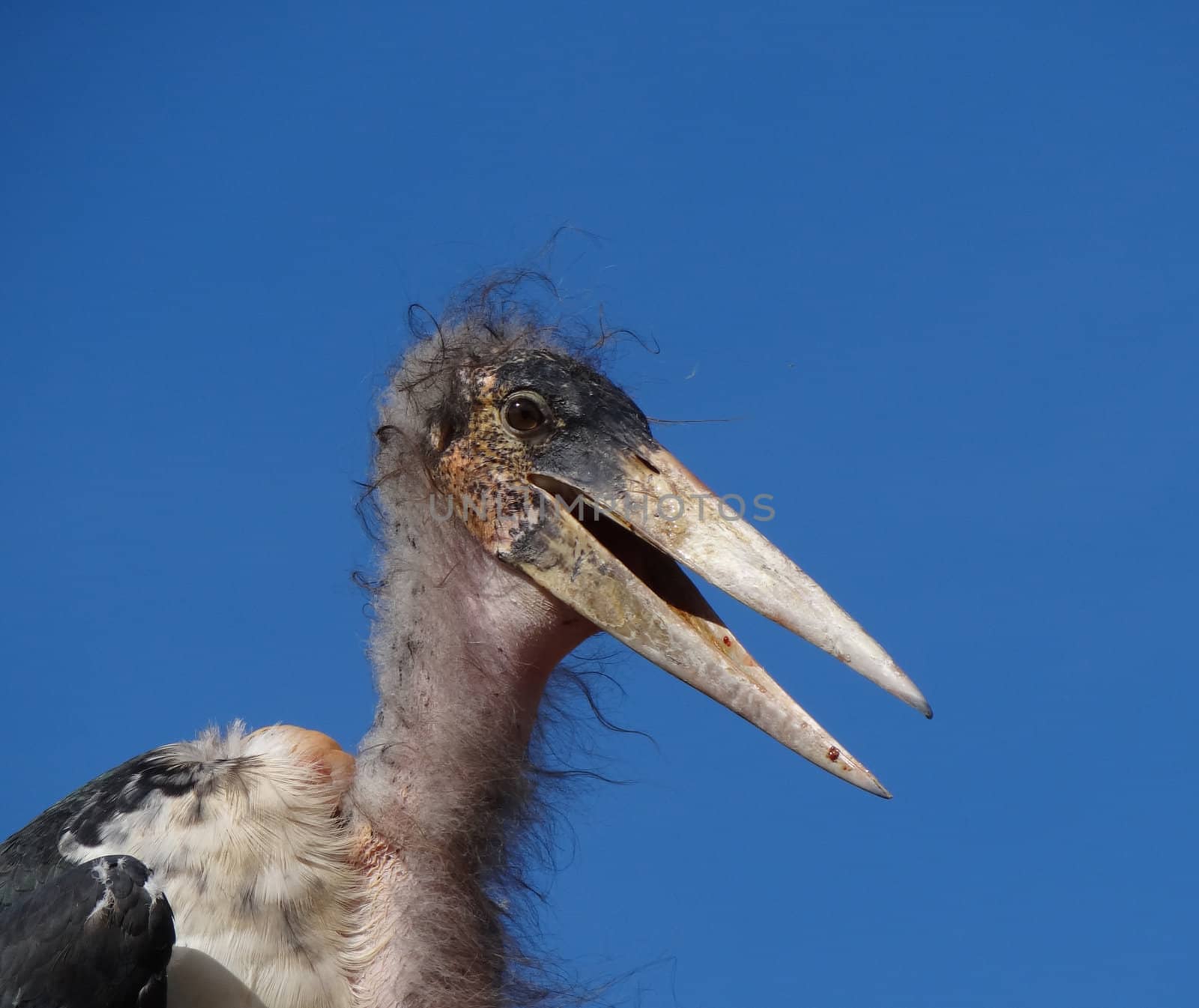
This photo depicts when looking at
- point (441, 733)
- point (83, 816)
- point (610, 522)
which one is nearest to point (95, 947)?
point (83, 816)

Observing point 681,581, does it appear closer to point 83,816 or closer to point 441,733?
point 441,733

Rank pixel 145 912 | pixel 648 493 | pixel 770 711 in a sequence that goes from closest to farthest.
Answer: pixel 145 912 → pixel 770 711 → pixel 648 493

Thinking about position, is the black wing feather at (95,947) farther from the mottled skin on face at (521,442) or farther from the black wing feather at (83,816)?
the mottled skin on face at (521,442)

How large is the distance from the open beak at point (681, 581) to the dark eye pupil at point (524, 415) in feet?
0.42

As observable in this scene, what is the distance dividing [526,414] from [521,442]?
2.6 inches

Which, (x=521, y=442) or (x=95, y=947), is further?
(x=521, y=442)

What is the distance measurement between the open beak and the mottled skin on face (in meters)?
0.02

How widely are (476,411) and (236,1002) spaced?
135cm

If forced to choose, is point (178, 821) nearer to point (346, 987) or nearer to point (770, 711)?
point (346, 987)

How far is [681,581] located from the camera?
3.63m

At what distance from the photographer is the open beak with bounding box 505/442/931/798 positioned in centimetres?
328

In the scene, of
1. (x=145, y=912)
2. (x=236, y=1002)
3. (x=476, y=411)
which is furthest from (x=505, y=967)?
(x=476, y=411)

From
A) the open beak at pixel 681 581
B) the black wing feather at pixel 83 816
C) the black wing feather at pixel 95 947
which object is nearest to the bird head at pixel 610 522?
the open beak at pixel 681 581

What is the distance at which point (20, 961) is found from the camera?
10.1ft
